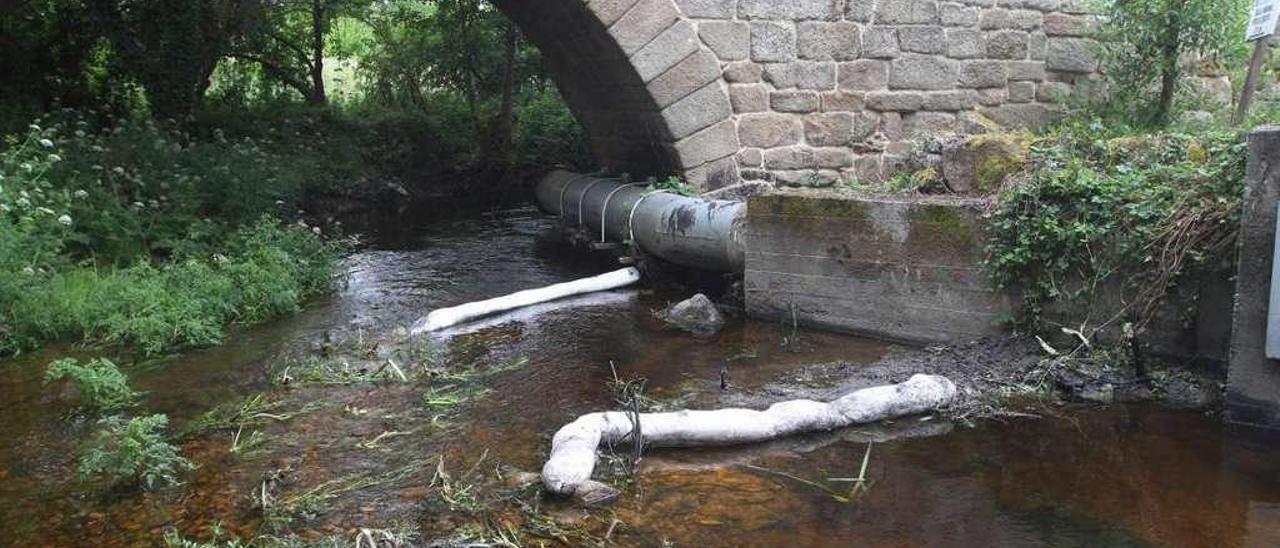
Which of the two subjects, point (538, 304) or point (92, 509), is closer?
point (92, 509)

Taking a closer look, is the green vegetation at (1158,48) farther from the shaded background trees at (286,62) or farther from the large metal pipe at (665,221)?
the shaded background trees at (286,62)

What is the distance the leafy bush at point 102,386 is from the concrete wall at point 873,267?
127 inches

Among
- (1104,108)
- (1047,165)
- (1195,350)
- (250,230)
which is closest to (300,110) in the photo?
(250,230)

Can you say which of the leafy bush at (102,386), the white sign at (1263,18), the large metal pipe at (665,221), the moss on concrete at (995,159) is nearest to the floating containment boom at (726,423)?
the moss on concrete at (995,159)

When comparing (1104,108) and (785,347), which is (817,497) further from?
(1104,108)

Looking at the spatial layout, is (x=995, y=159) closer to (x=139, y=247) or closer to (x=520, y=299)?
(x=520, y=299)

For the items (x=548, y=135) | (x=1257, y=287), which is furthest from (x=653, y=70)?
(x=548, y=135)

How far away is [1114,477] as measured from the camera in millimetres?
3768

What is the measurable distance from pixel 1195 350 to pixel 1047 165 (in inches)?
46.3

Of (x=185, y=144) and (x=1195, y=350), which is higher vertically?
(x=185, y=144)

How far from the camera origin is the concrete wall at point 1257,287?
4.04m

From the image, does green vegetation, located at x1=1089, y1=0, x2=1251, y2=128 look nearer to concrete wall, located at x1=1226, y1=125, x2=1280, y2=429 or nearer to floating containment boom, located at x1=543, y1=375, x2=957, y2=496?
concrete wall, located at x1=1226, y1=125, x2=1280, y2=429

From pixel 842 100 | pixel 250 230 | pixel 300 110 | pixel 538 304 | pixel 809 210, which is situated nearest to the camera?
pixel 809 210

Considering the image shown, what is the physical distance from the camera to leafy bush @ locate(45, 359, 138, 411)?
4.34 meters
